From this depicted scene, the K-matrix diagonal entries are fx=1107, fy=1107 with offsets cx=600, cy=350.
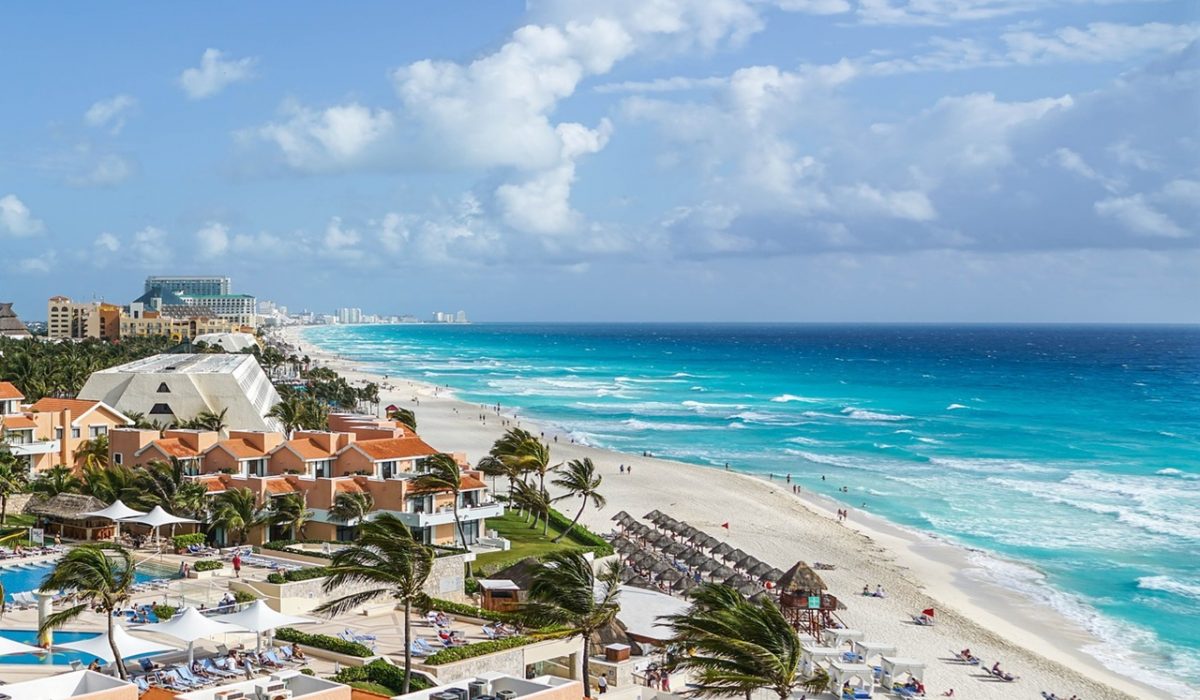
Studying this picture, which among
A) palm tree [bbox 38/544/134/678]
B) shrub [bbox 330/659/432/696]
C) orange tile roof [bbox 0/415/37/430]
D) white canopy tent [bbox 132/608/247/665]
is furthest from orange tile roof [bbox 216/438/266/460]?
shrub [bbox 330/659/432/696]

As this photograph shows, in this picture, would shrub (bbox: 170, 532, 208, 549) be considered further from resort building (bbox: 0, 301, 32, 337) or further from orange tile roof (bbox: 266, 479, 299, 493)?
resort building (bbox: 0, 301, 32, 337)

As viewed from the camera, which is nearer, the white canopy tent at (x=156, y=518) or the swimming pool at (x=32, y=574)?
the swimming pool at (x=32, y=574)

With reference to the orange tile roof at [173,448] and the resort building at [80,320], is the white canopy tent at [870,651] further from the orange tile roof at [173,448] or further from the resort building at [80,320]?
the resort building at [80,320]

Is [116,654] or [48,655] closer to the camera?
[116,654]

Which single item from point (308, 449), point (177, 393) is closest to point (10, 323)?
point (177, 393)

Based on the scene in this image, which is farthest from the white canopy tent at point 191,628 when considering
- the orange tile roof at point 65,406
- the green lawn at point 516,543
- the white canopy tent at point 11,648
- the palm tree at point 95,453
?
the orange tile roof at point 65,406

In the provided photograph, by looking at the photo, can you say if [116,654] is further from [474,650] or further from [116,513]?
[116,513]

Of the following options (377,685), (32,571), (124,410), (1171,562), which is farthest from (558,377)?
(377,685)
